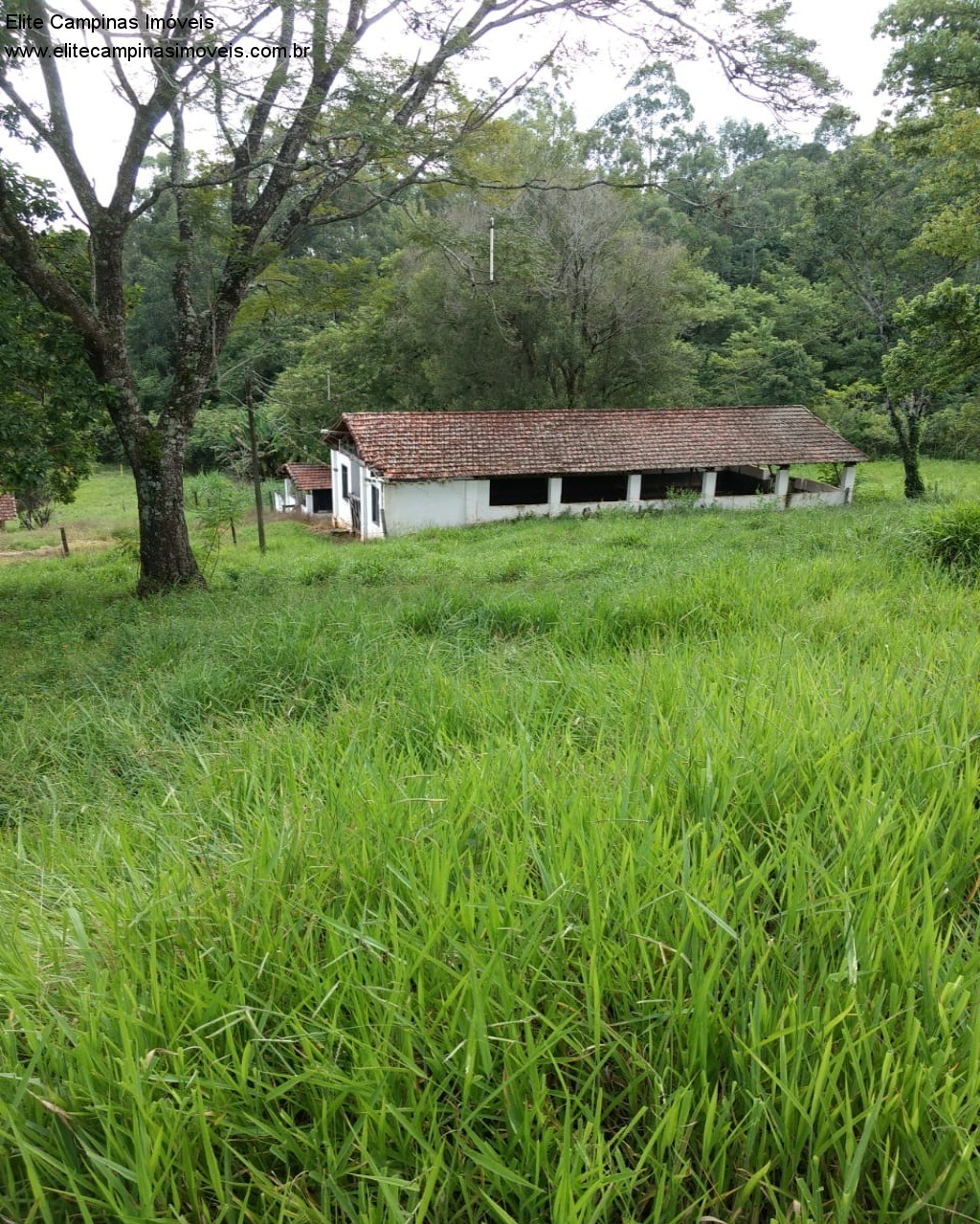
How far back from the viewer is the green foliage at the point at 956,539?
20.2 ft

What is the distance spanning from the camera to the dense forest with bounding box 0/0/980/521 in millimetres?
11336

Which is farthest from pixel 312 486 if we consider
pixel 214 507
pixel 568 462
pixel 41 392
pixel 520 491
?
pixel 41 392

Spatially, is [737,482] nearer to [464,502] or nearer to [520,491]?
[520,491]

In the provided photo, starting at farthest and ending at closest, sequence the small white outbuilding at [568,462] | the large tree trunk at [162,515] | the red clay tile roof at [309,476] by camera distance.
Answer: the red clay tile roof at [309,476]
the small white outbuilding at [568,462]
the large tree trunk at [162,515]

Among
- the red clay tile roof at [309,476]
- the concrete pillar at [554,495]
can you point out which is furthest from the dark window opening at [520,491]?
the red clay tile roof at [309,476]

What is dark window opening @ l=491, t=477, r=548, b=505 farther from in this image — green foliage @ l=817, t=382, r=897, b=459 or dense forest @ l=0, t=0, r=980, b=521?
green foliage @ l=817, t=382, r=897, b=459

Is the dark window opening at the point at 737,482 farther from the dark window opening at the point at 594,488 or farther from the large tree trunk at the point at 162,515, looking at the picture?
the large tree trunk at the point at 162,515

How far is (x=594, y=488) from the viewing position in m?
26.8

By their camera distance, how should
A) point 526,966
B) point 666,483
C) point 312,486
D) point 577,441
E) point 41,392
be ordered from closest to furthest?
1. point 526,966
2. point 41,392
3. point 577,441
4. point 666,483
5. point 312,486

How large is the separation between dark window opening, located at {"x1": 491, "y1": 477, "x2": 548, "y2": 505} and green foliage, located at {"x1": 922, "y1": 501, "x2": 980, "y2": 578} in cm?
1919

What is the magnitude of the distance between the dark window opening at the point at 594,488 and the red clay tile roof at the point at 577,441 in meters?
0.99

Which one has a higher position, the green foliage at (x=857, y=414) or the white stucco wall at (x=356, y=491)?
the green foliage at (x=857, y=414)

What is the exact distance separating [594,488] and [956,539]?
820 inches

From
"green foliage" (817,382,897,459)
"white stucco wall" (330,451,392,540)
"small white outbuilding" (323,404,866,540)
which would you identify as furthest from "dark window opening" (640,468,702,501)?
"green foliage" (817,382,897,459)
